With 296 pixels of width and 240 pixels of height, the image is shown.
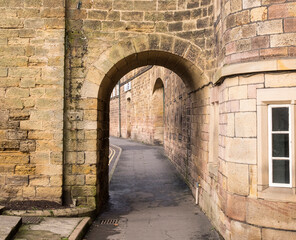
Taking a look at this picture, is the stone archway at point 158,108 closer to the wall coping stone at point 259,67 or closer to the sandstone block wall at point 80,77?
the sandstone block wall at point 80,77

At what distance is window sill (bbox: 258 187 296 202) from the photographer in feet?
14.1

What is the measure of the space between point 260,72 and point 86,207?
4085 millimetres

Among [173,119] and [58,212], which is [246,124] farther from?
[173,119]

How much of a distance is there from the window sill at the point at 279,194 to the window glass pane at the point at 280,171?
120mm

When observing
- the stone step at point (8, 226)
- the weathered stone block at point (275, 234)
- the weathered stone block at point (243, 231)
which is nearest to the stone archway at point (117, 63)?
the stone step at point (8, 226)

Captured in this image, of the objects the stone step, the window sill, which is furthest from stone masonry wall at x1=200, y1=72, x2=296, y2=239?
the stone step

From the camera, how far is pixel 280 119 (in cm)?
443

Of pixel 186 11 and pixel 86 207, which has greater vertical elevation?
pixel 186 11

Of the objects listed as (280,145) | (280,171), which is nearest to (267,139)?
(280,145)

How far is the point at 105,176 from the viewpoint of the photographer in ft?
24.2

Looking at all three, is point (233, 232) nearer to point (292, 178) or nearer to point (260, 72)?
point (292, 178)

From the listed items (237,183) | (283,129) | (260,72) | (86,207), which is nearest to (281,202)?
(237,183)

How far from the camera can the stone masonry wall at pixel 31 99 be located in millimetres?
5820

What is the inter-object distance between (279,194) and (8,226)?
408 centimetres
